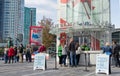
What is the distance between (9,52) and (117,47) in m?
10.9

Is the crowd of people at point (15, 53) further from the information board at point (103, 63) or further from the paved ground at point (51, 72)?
the information board at point (103, 63)

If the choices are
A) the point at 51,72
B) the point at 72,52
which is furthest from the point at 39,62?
the point at 72,52

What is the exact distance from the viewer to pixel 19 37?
1468 inches

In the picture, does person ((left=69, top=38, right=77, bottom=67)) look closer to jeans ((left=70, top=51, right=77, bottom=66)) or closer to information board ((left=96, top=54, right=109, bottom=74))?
jeans ((left=70, top=51, right=77, bottom=66))

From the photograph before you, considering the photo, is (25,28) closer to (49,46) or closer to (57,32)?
(49,46)

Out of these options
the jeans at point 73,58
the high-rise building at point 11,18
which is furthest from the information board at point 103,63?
the high-rise building at point 11,18

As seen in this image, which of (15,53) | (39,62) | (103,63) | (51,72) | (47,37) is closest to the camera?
(103,63)

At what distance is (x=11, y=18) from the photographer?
A: 113438 millimetres

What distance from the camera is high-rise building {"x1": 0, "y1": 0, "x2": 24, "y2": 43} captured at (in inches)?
4473

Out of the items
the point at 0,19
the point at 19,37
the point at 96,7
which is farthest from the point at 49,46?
the point at 0,19

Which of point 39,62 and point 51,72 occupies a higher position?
point 39,62

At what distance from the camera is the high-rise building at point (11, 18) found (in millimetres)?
113625

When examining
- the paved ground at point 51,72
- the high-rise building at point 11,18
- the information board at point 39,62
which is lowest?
the paved ground at point 51,72

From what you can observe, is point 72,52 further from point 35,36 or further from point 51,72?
point 35,36
